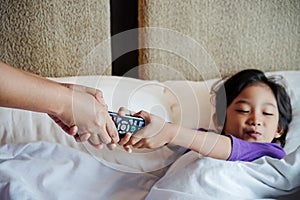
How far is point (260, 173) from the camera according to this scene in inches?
34.7

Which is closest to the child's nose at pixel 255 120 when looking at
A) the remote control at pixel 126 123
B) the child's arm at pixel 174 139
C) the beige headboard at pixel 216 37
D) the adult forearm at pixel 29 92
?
the child's arm at pixel 174 139

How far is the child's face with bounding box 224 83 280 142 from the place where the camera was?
1.07 m

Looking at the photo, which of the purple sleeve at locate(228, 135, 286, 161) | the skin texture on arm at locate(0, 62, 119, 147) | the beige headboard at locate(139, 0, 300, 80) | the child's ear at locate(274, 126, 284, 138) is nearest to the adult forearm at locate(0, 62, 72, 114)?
the skin texture on arm at locate(0, 62, 119, 147)

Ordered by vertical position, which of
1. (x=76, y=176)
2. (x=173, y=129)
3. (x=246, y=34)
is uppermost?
(x=246, y=34)

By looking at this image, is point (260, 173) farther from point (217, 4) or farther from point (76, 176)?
point (217, 4)

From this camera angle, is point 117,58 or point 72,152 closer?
point 72,152

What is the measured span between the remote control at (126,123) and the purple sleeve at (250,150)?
0.27 m

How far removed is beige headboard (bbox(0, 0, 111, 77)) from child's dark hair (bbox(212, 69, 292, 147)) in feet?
1.18

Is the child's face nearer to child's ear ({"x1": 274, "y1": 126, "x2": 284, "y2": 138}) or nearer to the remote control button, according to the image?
child's ear ({"x1": 274, "y1": 126, "x2": 284, "y2": 138})

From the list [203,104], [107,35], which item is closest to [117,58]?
[107,35]

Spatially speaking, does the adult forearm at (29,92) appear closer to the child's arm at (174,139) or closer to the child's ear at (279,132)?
the child's arm at (174,139)

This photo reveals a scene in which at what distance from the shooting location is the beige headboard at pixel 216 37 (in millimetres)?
1289

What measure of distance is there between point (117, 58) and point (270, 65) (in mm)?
586

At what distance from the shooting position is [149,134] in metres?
0.86
